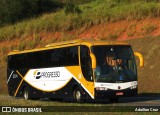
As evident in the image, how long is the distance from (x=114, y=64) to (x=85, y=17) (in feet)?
97.9

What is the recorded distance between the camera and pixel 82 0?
8844cm

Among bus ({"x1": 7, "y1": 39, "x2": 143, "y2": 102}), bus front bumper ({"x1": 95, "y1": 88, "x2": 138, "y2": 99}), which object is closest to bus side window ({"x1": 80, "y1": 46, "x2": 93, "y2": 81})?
bus ({"x1": 7, "y1": 39, "x2": 143, "y2": 102})

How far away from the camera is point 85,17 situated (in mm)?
54625

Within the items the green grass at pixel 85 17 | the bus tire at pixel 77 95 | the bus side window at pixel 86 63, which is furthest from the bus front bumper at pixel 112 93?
the green grass at pixel 85 17

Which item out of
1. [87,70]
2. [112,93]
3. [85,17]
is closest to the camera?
[112,93]

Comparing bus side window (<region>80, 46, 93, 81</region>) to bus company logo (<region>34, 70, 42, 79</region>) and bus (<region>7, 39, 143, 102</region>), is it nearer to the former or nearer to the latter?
bus (<region>7, 39, 143, 102</region>)

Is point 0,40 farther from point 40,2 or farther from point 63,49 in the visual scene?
point 63,49

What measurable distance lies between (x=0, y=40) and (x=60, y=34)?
977 centimetres

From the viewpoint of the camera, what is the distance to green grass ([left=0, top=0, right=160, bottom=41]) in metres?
49.7

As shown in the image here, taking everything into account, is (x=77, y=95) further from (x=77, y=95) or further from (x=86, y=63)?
(x=86, y=63)

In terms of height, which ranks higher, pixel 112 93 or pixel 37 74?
pixel 37 74

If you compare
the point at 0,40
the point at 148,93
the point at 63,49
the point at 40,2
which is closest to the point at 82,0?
the point at 40,2

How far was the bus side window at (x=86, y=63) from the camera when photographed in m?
25.3

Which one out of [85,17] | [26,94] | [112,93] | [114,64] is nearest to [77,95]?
[112,93]
